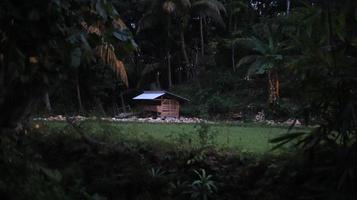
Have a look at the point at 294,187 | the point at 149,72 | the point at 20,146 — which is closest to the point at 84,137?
the point at 20,146

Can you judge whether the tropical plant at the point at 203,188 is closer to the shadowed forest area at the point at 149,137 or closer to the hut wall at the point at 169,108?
the shadowed forest area at the point at 149,137

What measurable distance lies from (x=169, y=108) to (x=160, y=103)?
1.41 ft

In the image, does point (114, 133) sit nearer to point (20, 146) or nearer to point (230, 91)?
point (20, 146)

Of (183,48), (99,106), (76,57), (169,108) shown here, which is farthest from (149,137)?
(183,48)

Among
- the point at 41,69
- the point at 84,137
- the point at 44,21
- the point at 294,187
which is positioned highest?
the point at 44,21

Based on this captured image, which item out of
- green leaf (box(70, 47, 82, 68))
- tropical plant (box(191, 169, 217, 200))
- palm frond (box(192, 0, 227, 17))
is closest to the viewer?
green leaf (box(70, 47, 82, 68))

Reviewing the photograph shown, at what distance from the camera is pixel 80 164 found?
577 centimetres

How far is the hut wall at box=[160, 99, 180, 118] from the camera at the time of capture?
2048cm

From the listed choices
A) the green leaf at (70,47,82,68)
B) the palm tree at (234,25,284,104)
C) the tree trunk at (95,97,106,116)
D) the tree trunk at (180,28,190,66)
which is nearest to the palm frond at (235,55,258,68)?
the palm tree at (234,25,284,104)

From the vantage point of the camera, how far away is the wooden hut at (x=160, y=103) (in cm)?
2042

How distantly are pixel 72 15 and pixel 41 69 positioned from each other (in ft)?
1.34

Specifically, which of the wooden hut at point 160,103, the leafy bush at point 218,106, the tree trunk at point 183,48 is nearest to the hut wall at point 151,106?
the wooden hut at point 160,103

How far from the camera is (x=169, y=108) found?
20656 mm

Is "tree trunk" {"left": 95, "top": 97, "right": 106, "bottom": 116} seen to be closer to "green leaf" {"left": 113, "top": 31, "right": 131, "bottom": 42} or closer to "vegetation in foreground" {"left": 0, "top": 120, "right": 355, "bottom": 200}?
"vegetation in foreground" {"left": 0, "top": 120, "right": 355, "bottom": 200}
